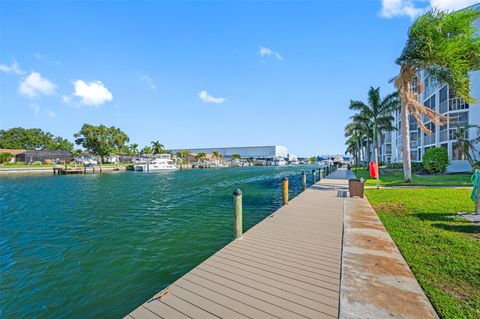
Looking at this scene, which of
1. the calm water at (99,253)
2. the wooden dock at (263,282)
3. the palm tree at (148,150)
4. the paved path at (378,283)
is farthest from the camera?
the palm tree at (148,150)

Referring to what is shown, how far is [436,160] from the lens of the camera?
943 inches

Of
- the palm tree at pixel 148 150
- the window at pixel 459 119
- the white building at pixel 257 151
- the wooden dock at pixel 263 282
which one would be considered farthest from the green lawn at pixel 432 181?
the white building at pixel 257 151

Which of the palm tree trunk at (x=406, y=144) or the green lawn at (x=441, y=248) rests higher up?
the palm tree trunk at (x=406, y=144)

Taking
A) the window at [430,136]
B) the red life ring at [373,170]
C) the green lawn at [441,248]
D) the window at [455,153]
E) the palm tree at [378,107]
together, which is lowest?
the green lawn at [441,248]

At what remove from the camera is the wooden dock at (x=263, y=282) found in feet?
10.7

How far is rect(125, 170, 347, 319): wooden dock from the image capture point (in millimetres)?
3273

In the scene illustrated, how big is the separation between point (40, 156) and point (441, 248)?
98841 mm

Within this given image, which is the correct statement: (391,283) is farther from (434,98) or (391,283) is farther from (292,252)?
(434,98)

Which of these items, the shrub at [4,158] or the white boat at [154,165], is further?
the white boat at [154,165]

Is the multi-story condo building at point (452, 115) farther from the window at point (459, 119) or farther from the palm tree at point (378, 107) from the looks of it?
the palm tree at point (378, 107)

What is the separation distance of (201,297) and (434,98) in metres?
38.1

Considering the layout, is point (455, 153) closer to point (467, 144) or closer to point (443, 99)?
point (467, 144)

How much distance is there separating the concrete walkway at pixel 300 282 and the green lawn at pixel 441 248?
0.26 m

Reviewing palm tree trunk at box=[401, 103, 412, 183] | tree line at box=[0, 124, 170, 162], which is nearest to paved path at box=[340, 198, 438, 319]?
palm tree trunk at box=[401, 103, 412, 183]
